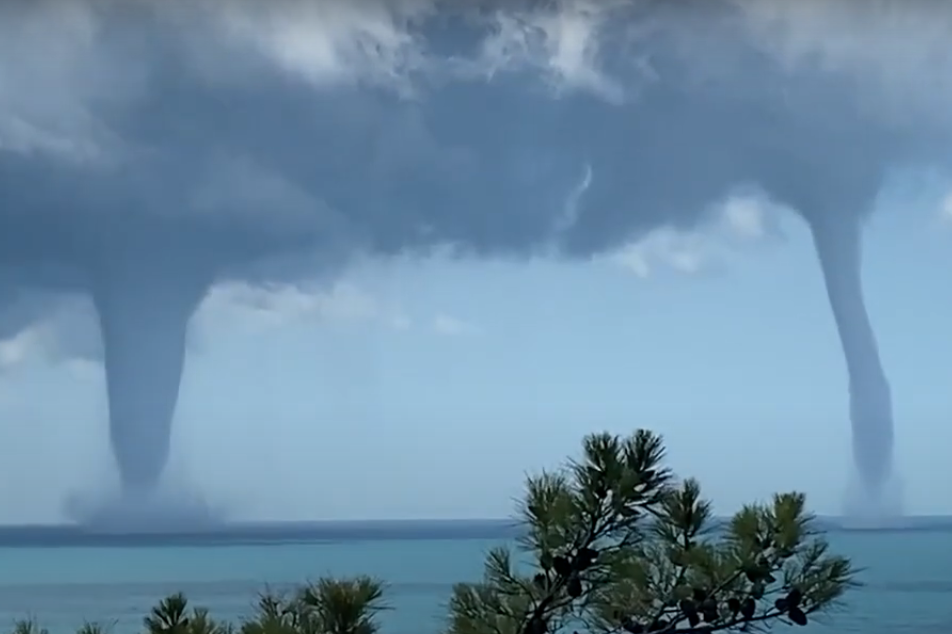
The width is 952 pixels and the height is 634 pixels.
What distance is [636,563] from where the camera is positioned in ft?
3.25

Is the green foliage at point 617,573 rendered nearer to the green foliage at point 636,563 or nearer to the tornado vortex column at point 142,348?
the green foliage at point 636,563

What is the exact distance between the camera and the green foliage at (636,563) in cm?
97

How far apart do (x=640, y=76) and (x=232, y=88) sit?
2.30 feet

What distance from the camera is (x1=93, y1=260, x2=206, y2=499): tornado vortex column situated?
69.7 inches

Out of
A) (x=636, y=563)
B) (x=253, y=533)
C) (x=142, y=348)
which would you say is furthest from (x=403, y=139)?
(x=636, y=563)

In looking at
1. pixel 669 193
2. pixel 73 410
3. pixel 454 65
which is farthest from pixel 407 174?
pixel 73 410

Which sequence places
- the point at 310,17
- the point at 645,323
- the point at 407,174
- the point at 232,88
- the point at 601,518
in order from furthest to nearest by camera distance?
1. the point at 645,323
2. the point at 407,174
3. the point at 232,88
4. the point at 310,17
5. the point at 601,518

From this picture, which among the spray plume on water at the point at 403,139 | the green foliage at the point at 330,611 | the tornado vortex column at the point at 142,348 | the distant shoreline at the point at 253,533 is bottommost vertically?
the green foliage at the point at 330,611

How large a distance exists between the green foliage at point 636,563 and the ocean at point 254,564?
19.2 inches

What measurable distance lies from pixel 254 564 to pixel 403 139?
0.77 metres

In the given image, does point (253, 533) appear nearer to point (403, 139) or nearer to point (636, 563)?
point (403, 139)

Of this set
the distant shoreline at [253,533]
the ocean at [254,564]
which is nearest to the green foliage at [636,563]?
the ocean at [254,564]

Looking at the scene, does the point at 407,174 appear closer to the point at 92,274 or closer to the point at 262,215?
the point at 262,215

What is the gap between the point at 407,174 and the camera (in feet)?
6.17
